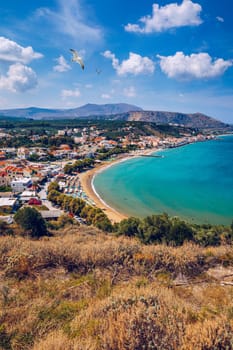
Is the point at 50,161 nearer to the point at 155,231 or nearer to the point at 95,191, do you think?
the point at 95,191

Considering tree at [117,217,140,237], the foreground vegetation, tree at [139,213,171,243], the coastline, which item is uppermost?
the foreground vegetation

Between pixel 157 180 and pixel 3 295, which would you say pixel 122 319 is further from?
pixel 157 180

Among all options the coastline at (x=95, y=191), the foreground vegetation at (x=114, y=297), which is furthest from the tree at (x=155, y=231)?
the coastline at (x=95, y=191)

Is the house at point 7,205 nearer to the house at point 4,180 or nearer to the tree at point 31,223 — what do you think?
the tree at point 31,223

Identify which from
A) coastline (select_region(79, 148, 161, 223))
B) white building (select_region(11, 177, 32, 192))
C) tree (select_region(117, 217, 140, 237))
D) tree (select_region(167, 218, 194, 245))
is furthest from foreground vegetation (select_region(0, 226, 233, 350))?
white building (select_region(11, 177, 32, 192))

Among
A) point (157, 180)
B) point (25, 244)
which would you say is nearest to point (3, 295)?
point (25, 244)

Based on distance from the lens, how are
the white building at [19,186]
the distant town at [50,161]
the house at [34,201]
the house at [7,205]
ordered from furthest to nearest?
the white building at [19,186] → the distant town at [50,161] → the house at [34,201] → the house at [7,205]

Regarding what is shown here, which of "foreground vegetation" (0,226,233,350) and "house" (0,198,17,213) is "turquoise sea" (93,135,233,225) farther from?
"foreground vegetation" (0,226,233,350)

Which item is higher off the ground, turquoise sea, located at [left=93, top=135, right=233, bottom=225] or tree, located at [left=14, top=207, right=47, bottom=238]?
tree, located at [left=14, top=207, right=47, bottom=238]
